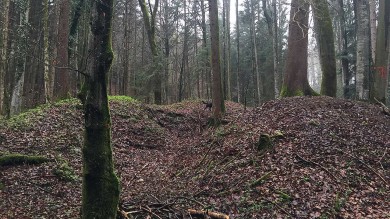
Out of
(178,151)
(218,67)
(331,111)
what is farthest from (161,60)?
(331,111)

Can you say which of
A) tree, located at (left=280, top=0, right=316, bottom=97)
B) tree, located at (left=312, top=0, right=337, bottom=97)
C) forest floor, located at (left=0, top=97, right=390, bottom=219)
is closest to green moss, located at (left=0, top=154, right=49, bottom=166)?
forest floor, located at (left=0, top=97, right=390, bottom=219)

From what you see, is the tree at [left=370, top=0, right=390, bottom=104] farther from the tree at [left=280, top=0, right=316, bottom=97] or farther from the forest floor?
the tree at [left=280, top=0, right=316, bottom=97]

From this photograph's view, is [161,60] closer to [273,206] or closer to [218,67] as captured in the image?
[218,67]

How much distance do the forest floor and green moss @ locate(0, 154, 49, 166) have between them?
144 millimetres

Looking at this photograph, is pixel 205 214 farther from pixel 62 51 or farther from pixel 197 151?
pixel 62 51

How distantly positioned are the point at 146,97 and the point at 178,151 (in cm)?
1570

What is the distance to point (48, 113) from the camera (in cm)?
1123

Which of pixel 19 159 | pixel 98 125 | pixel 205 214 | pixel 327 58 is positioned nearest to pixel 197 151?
pixel 205 214

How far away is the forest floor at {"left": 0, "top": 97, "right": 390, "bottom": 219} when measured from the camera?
6.03m

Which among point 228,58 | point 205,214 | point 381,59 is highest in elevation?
point 228,58

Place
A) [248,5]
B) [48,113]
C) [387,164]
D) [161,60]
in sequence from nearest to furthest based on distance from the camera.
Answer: [387,164], [48,113], [161,60], [248,5]

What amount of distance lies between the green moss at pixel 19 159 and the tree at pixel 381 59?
11.4 meters

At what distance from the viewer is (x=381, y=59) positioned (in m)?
12.0

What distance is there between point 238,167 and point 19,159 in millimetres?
5162
